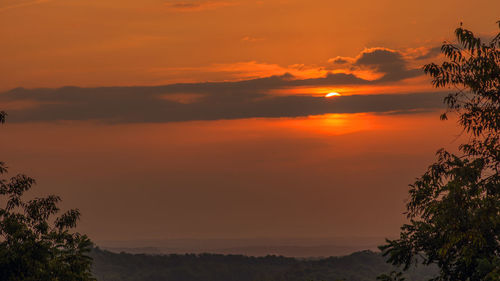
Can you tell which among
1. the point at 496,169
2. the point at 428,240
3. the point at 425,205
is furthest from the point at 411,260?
the point at 496,169

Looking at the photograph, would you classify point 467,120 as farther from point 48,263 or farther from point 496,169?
point 48,263

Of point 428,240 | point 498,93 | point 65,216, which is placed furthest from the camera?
point 65,216

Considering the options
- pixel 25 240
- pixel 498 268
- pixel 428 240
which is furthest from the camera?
pixel 25 240

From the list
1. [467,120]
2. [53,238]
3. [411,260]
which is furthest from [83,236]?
[467,120]

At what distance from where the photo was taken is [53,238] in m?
43.7

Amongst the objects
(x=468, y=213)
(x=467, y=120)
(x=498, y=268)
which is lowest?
(x=498, y=268)

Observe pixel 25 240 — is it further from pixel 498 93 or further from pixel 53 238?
pixel 498 93

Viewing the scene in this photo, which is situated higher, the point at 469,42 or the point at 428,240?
the point at 469,42

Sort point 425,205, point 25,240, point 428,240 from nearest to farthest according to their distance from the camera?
point 425,205 → point 428,240 → point 25,240

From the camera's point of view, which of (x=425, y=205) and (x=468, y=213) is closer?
(x=468, y=213)

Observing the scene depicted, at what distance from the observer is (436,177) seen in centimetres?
3734

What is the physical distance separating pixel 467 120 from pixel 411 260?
8.81m

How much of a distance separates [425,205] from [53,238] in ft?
62.6

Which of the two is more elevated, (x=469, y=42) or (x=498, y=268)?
(x=469, y=42)
